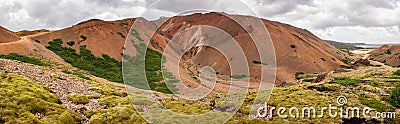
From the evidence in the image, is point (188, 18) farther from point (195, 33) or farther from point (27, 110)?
point (27, 110)

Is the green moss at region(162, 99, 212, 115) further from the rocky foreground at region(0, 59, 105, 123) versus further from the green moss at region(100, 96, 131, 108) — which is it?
the rocky foreground at region(0, 59, 105, 123)

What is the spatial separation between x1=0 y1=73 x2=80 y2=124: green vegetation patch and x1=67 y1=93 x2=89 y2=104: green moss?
131cm

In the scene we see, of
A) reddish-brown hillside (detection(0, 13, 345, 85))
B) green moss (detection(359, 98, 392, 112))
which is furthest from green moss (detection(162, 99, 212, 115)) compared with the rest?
reddish-brown hillside (detection(0, 13, 345, 85))

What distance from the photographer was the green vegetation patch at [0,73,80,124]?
63.6 feet

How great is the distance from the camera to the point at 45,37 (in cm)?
8669

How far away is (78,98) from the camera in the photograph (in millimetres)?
25875

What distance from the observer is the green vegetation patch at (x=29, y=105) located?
19391mm

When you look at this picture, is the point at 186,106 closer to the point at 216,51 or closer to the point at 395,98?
the point at 395,98

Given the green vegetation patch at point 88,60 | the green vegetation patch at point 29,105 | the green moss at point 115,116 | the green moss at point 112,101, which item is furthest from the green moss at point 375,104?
the green vegetation patch at point 88,60

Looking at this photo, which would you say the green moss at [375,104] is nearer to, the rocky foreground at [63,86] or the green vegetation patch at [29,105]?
the rocky foreground at [63,86]

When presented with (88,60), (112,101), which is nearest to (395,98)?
(112,101)

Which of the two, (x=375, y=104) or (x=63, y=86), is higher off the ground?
(x=63, y=86)

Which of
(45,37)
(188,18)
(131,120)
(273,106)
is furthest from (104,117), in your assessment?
(188,18)

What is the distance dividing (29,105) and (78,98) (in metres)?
5.04
